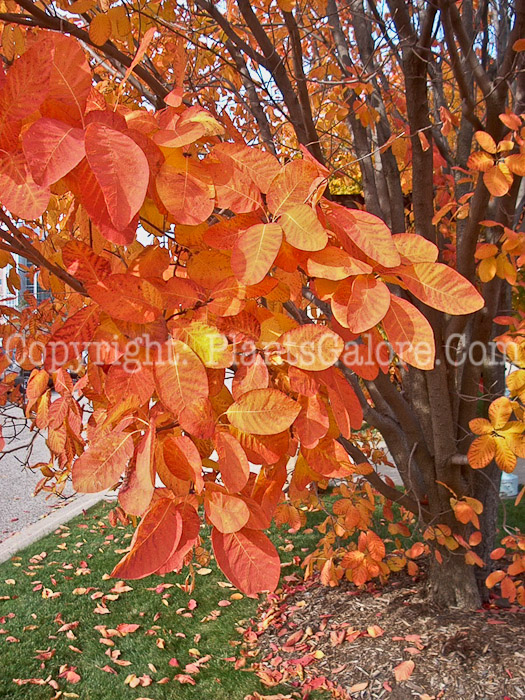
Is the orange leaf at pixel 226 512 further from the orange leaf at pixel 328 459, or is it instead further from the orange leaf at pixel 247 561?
the orange leaf at pixel 328 459

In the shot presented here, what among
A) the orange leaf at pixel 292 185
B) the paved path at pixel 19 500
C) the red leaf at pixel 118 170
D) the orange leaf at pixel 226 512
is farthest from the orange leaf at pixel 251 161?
the paved path at pixel 19 500

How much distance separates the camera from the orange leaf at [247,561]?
640 mm

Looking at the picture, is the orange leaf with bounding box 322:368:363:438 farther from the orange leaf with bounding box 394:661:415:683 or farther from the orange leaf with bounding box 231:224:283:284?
the orange leaf with bounding box 394:661:415:683

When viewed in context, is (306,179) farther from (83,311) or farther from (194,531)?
(194,531)

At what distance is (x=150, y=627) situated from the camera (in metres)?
3.26

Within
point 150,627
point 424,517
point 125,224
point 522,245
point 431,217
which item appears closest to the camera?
point 125,224

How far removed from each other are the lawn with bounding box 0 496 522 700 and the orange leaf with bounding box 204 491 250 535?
198cm

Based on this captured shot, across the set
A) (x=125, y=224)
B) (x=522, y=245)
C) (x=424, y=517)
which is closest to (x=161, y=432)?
(x=125, y=224)

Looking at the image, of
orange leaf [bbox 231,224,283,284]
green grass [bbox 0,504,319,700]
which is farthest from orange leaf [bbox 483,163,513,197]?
green grass [bbox 0,504,319,700]

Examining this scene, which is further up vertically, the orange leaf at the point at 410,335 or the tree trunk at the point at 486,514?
the orange leaf at the point at 410,335

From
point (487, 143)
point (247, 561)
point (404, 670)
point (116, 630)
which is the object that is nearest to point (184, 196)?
point (247, 561)

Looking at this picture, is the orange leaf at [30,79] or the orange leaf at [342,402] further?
the orange leaf at [342,402]

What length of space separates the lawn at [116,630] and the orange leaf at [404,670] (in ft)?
1.67

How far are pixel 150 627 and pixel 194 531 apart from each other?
296cm
